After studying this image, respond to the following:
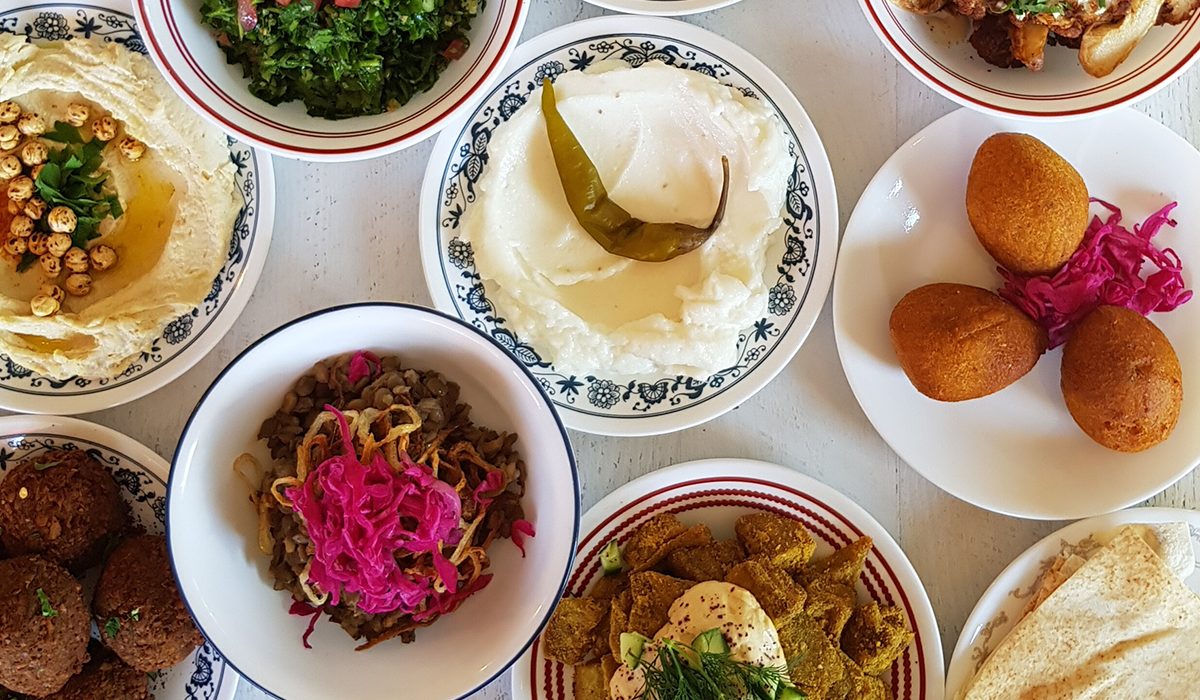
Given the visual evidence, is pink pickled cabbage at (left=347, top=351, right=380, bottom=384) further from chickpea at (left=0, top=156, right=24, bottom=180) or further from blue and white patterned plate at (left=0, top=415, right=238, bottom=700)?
chickpea at (left=0, top=156, right=24, bottom=180)

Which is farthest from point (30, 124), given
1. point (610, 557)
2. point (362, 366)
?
point (610, 557)

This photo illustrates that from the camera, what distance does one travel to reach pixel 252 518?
197 cm

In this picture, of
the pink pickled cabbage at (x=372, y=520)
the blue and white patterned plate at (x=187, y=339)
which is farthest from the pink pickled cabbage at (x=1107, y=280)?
the blue and white patterned plate at (x=187, y=339)

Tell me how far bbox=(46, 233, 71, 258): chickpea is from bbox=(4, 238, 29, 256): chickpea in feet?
0.23

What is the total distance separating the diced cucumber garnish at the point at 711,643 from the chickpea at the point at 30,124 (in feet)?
6.66

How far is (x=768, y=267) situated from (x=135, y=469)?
1.68 m

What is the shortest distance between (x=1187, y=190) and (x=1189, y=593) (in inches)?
39.6

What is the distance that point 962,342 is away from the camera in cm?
200

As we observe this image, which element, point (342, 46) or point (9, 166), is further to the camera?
point (9, 166)

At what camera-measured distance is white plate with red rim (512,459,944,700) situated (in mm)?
2168

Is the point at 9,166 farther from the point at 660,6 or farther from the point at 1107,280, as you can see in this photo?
the point at 1107,280

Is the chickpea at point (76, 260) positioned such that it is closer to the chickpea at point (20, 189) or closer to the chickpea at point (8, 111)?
the chickpea at point (20, 189)

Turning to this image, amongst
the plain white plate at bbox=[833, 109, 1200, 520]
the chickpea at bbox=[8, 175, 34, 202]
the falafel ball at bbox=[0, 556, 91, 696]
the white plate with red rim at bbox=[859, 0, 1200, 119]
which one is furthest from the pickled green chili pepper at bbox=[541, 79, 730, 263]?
the falafel ball at bbox=[0, 556, 91, 696]

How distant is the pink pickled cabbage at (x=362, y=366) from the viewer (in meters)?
1.93
